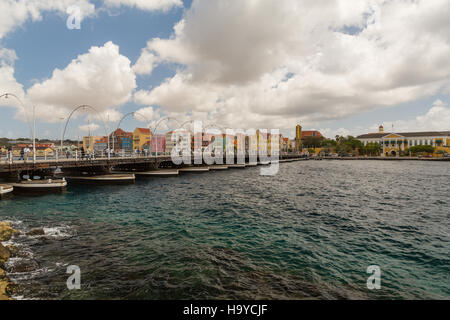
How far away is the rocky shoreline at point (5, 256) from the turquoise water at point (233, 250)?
41 cm

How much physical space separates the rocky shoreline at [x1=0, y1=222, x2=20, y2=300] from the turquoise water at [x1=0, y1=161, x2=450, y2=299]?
408 mm

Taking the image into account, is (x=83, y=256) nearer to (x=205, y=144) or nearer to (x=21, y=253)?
(x=21, y=253)

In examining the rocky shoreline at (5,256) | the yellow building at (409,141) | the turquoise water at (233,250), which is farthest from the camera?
the yellow building at (409,141)

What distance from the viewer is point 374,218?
20.5m

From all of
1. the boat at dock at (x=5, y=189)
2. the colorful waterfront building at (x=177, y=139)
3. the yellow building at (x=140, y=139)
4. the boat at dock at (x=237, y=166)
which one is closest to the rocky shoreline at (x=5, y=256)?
the boat at dock at (x=5, y=189)

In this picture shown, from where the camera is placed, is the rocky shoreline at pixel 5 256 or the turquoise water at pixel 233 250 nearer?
the rocky shoreline at pixel 5 256

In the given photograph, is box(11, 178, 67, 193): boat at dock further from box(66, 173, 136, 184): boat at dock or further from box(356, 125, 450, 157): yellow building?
box(356, 125, 450, 157): yellow building

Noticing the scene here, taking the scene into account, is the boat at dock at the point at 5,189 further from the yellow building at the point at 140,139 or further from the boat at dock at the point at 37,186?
the yellow building at the point at 140,139

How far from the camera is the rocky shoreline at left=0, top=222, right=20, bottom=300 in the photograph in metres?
8.45

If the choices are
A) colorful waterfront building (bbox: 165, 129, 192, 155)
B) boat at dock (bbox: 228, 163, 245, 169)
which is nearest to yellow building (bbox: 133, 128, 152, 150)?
colorful waterfront building (bbox: 165, 129, 192, 155)

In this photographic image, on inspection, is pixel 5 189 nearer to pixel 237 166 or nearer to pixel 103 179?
pixel 103 179

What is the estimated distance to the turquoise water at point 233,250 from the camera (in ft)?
31.0

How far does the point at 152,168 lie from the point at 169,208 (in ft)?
122
